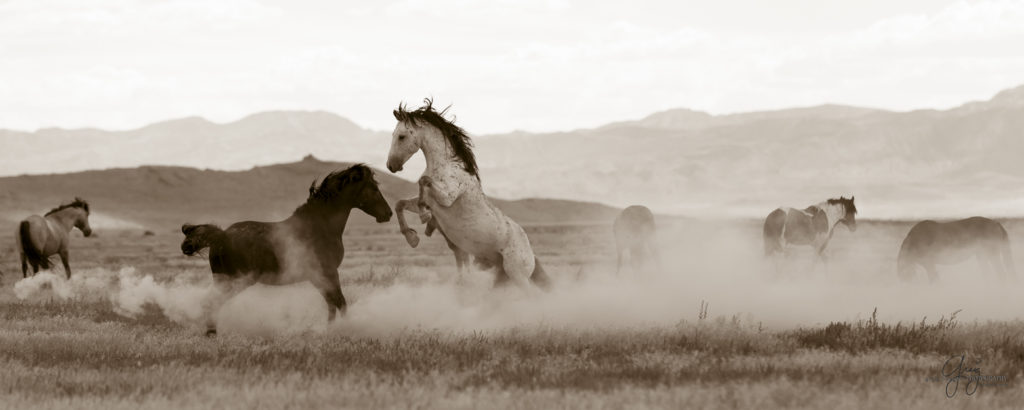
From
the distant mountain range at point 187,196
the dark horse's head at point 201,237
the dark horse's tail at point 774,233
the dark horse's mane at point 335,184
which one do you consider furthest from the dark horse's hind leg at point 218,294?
the distant mountain range at point 187,196

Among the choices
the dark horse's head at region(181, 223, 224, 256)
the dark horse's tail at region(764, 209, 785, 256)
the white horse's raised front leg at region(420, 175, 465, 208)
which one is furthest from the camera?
the dark horse's tail at region(764, 209, 785, 256)

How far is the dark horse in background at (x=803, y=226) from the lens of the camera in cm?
2627

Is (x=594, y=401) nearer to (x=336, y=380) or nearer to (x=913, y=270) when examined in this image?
(x=336, y=380)

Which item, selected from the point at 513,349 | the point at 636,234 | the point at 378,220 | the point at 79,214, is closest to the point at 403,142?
the point at 378,220

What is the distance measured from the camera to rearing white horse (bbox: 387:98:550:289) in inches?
530

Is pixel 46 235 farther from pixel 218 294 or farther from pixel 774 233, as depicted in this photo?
pixel 774 233

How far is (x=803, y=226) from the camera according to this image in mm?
26625

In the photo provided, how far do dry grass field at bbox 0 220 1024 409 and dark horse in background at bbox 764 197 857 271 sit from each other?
622 cm

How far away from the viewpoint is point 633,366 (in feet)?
35.4

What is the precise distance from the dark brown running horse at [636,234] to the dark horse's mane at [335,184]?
1189 centimetres

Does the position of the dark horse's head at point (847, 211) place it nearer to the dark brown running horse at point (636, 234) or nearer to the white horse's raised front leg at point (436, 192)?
the dark brown running horse at point (636, 234)

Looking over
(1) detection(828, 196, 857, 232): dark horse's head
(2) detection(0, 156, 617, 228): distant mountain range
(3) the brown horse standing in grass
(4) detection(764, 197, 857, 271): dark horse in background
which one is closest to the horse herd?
(3) the brown horse standing in grass

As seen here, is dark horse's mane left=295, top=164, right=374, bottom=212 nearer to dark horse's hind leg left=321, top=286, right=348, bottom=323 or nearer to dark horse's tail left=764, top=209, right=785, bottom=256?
dark horse's hind leg left=321, top=286, right=348, bottom=323

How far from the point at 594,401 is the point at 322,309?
7.24m
